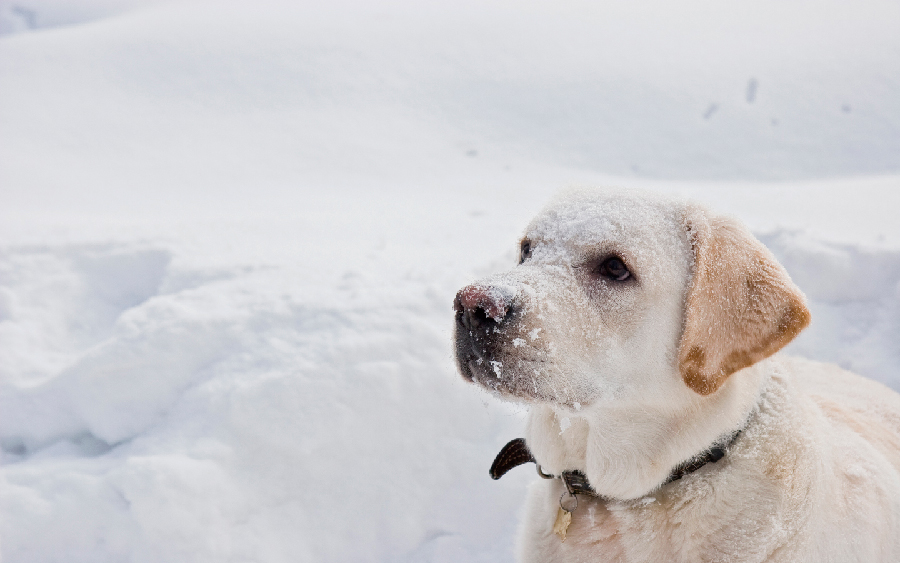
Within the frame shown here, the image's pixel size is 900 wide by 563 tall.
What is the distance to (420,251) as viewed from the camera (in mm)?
4633

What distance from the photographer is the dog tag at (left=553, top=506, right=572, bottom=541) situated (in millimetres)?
2092

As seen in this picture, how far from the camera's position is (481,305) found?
1.74 m

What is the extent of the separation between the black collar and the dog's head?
0.25 metres

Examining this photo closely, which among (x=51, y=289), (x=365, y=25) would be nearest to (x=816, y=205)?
(x=51, y=289)

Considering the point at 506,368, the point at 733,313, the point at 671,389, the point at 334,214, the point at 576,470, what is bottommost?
the point at 334,214

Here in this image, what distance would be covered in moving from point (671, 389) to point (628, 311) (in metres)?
0.30

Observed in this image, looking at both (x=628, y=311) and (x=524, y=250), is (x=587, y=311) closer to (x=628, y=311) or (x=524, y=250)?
(x=628, y=311)

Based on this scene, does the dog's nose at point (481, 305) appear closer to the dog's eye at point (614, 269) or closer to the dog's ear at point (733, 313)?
the dog's eye at point (614, 269)

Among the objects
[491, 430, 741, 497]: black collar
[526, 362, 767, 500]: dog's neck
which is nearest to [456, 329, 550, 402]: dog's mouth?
[526, 362, 767, 500]: dog's neck

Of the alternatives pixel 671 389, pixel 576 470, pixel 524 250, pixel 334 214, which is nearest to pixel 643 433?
pixel 671 389

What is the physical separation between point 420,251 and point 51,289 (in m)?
2.58

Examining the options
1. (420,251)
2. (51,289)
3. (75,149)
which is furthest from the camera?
(75,149)

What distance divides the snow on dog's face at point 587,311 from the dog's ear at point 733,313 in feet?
0.32

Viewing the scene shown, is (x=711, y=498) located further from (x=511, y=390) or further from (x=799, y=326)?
(x=511, y=390)
